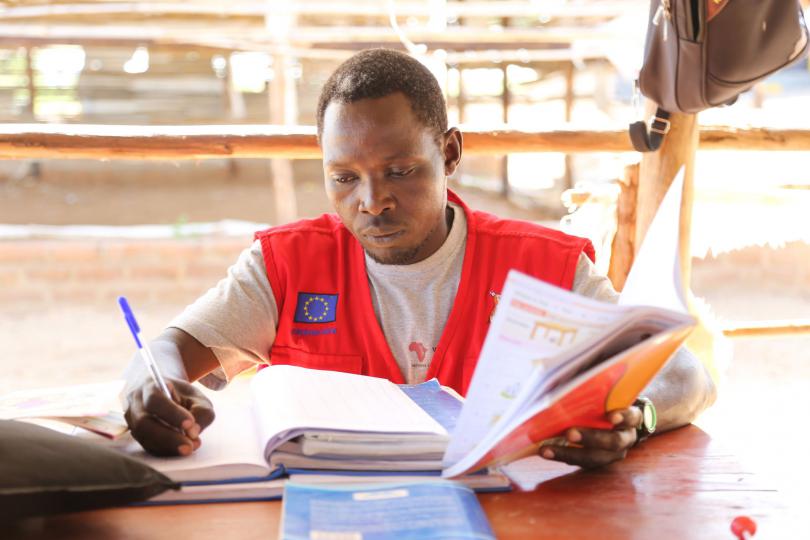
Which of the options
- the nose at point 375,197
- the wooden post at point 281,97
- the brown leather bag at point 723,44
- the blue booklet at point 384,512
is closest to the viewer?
the blue booklet at point 384,512

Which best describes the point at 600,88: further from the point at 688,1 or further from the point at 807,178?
the point at 688,1

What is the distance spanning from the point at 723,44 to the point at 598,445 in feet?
4.27

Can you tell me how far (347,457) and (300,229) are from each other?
0.72m

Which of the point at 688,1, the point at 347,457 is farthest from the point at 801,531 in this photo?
the point at 688,1

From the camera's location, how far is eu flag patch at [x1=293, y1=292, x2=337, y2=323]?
1.56 meters

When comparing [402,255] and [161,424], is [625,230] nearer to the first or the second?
[402,255]

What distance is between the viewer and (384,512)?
862 mm

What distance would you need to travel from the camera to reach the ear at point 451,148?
5.29 feet

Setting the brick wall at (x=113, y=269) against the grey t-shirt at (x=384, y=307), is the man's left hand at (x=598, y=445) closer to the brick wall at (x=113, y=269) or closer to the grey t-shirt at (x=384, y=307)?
the grey t-shirt at (x=384, y=307)

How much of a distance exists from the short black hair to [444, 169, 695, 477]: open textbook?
0.66m

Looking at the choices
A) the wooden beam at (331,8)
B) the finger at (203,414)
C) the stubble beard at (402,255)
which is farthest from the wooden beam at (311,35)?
the finger at (203,414)

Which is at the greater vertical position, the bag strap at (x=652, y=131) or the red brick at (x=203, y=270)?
the bag strap at (x=652, y=131)

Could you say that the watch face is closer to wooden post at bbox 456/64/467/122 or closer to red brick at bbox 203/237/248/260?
red brick at bbox 203/237/248/260

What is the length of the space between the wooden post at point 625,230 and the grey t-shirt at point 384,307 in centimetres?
111
